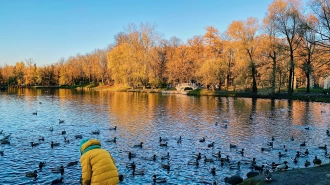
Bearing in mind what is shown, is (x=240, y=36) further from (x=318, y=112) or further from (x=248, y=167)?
(x=248, y=167)

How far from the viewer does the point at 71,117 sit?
131 ft

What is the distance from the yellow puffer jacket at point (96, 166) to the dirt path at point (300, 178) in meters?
8.64

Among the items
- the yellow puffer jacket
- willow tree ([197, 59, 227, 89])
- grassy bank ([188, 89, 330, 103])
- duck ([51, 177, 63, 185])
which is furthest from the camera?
willow tree ([197, 59, 227, 89])

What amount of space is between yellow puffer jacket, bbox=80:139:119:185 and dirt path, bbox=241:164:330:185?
8.64 metres

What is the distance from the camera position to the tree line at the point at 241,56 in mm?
61281

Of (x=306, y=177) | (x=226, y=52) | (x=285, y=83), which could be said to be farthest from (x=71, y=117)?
(x=285, y=83)

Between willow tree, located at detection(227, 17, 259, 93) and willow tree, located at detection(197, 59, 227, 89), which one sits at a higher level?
willow tree, located at detection(227, 17, 259, 93)

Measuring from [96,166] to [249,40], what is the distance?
70.1 metres

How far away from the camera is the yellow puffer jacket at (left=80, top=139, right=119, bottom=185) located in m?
6.75

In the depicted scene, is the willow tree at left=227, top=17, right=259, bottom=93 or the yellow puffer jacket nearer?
the yellow puffer jacket

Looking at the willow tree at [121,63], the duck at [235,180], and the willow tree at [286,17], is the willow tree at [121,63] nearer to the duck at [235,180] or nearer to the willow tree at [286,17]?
the willow tree at [286,17]

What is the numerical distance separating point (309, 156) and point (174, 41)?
102530 mm

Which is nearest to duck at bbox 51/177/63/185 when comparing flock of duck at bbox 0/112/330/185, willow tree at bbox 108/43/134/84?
flock of duck at bbox 0/112/330/185

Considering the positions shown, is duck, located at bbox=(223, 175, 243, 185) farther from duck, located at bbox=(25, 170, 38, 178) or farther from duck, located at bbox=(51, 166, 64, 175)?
duck, located at bbox=(25, 170, 38, 178)
